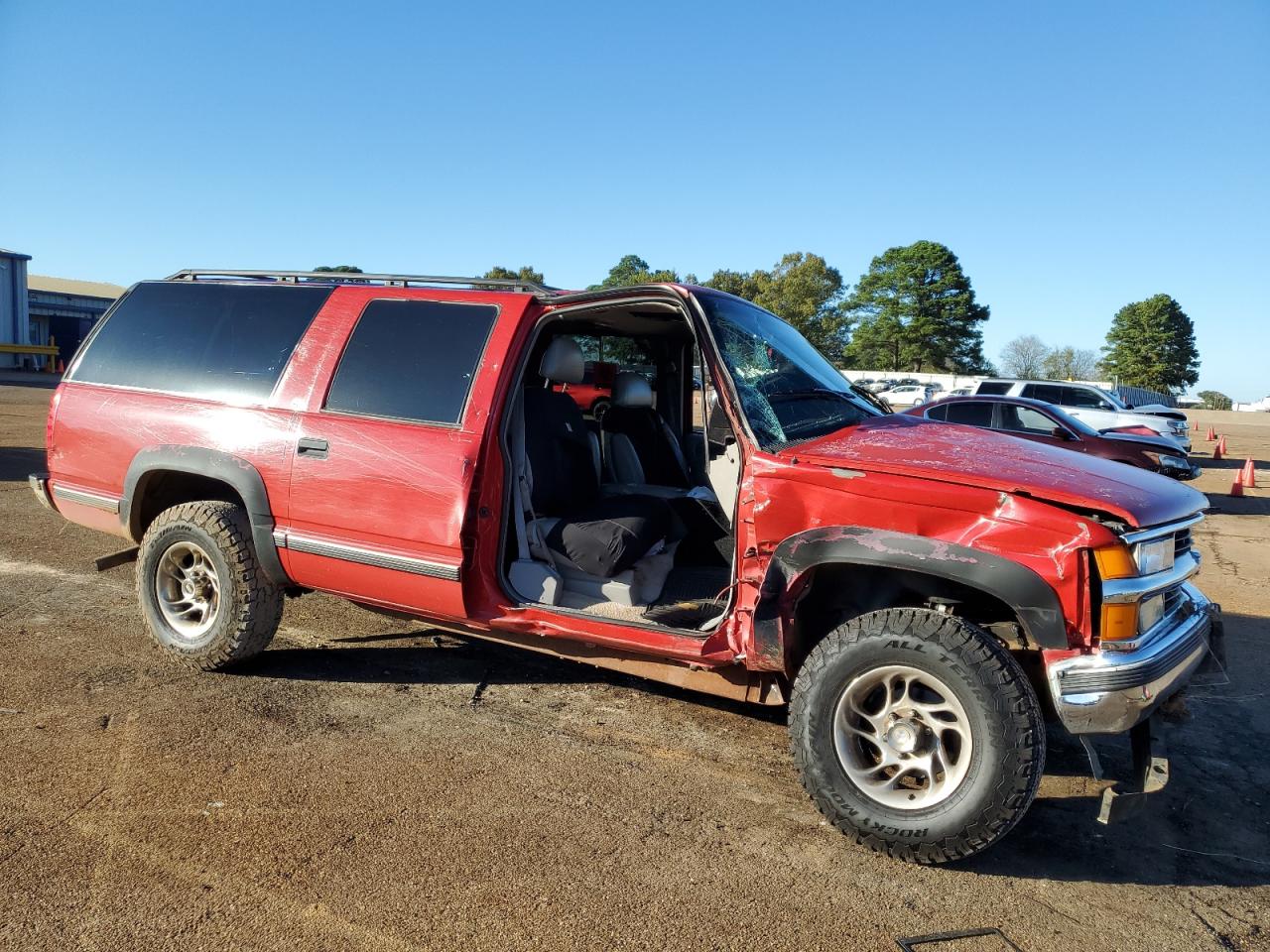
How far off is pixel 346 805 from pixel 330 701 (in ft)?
3.70

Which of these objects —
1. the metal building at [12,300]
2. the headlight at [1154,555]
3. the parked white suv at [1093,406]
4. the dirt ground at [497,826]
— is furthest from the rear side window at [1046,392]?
the metal building at [12,300]

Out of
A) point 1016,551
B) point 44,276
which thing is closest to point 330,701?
point 1016,551

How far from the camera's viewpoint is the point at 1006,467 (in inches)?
128

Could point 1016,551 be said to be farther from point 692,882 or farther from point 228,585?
point 228,585

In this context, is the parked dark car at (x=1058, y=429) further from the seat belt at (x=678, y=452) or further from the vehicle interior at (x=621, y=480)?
the vehicle interior at (x=621, y=480)

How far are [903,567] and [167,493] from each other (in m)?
4.11

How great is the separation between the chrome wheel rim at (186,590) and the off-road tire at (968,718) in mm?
3290

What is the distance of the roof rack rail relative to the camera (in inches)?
170

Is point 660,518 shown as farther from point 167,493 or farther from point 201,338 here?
point 167,493

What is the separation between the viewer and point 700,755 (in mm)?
3869

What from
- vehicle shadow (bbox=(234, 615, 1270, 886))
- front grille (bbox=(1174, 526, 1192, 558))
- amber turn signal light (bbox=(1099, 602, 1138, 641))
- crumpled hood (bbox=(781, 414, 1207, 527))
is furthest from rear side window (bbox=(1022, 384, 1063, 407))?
amber turn signal light (bbox=(1099, 602, 1138, 641))

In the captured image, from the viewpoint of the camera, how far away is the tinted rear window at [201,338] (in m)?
4.54

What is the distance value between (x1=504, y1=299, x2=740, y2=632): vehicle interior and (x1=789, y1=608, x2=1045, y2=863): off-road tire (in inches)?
23.6

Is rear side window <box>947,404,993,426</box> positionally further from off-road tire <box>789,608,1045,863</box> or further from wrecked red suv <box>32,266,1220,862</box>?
off-road tire <box>789,608,1045,863</box>
